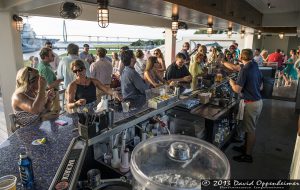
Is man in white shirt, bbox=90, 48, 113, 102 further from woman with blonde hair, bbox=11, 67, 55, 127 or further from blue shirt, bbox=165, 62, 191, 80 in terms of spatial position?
woman with blonde hair, bbox=11, 67, 55, 127

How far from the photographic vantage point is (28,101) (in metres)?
2.41

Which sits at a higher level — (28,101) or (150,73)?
(150,73)

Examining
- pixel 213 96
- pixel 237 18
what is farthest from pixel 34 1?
pixel 237 18

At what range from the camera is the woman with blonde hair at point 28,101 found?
2363mm

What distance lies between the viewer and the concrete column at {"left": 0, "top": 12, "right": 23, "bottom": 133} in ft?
15.1

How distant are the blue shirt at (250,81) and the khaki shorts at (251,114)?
0.11 metres

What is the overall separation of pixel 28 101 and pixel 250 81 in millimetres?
3084

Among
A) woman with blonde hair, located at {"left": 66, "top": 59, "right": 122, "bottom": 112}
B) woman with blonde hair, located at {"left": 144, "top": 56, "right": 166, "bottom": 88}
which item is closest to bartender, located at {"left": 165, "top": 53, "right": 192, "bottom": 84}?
woman with blonde hair, located at {"left": 144, "top": 56, "right": 166, "bottom": 88}

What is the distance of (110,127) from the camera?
1.90 metres

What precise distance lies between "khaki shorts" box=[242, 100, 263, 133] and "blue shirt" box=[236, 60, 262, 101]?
0.35ft

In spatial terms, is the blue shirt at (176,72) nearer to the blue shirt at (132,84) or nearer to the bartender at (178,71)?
the bartender at (178,71)

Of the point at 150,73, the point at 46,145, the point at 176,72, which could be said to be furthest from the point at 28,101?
the point at 176,72

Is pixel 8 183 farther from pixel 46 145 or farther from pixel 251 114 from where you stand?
pixel 251 114

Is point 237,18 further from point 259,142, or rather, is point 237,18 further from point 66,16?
point 66,16
